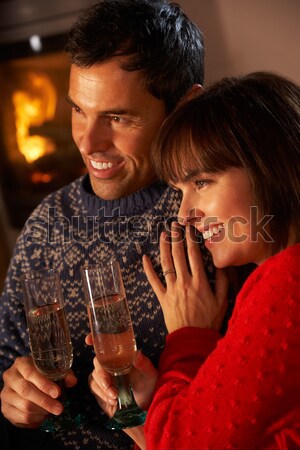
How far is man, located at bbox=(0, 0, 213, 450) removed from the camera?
1.52 meters

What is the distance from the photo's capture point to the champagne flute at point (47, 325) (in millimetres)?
1229

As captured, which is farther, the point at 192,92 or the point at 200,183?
the point at 192,92

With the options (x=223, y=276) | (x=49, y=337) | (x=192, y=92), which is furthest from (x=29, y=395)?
(x=192, y=92)

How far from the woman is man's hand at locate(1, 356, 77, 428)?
0.10m

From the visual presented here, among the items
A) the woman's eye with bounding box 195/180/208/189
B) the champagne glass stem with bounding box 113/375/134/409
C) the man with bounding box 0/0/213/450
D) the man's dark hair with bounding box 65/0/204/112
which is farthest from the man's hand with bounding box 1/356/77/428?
the man's dark hair with bounding box 65/0/204/112

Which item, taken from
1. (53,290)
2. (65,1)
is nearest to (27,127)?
(65,1)

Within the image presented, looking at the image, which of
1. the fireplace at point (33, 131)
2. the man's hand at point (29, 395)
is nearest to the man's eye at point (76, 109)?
the man's hand at point (29, 395)

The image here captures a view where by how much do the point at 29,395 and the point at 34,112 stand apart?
231 cm

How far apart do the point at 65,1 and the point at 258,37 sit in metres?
1.04

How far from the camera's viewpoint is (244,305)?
116 centimetres

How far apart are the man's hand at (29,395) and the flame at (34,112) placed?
7.01 ft

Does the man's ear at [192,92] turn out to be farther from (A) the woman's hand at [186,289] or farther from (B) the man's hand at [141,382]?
(B) the man's hand at [141,382]

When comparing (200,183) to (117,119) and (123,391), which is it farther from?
(123,391)

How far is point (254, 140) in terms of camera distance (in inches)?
49.6
